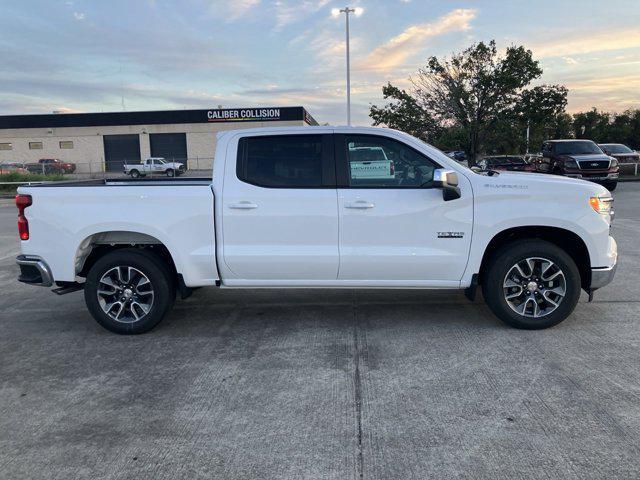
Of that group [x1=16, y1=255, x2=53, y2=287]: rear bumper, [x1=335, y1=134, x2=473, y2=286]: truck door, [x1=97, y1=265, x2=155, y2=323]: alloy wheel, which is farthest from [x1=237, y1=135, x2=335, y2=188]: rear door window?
A: [x1=16, y1=255, x2=53, y2=287]: rear bumper

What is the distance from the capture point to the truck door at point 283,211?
16.1ft

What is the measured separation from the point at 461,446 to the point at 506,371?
120 centimetres

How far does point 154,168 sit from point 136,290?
36.8m

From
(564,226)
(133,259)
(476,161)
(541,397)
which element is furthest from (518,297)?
(476,161)

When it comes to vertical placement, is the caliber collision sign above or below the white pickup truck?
above

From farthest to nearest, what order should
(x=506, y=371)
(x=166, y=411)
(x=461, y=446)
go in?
(x=506, y=371)
(x=166, y=411)
(x=461, y=446)

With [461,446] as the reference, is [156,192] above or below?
above

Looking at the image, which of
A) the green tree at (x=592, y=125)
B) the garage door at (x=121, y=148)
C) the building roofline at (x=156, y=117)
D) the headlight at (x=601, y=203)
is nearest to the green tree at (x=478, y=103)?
the headlight at (x=601, y=203)

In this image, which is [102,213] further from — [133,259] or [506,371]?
[506,371]

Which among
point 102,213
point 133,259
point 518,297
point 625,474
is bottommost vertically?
point 625,474

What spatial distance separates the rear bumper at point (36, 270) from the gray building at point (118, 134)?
4844cm

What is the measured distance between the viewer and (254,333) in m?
5.17

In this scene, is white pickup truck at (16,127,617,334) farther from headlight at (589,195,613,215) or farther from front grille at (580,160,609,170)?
front grille at (580,160,609,170)

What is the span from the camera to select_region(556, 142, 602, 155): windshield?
1991cm
